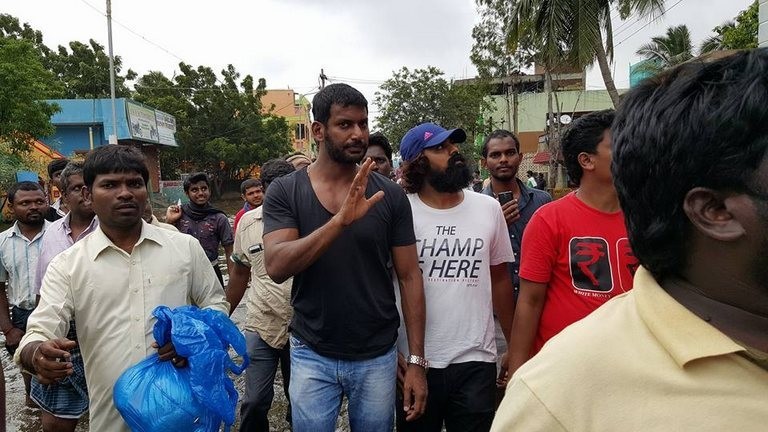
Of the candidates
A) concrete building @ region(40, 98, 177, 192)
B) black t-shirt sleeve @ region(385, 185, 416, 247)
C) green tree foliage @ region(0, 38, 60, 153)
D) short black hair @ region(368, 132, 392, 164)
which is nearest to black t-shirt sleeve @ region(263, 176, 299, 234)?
black t-shirt sleeve @ region(385, 185, 416, 247)

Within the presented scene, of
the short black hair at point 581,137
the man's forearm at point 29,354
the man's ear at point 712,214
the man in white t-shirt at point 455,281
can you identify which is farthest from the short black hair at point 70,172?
the man's ear at point 712,214

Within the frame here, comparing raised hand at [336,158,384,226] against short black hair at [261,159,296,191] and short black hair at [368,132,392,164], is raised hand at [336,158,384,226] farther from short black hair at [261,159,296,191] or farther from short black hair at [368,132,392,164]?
short black hair at [368,132,392,164]

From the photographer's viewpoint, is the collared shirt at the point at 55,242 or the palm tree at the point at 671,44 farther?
the palm tree at the point at 671,44

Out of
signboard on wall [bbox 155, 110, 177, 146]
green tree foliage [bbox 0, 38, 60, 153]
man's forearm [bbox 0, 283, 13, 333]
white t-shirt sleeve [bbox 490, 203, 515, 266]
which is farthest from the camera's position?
signboard on wall [bbox 155, 110, 177, 146]

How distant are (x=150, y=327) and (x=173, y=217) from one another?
282 centimetres

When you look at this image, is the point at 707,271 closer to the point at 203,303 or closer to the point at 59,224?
→ the point at 203,303

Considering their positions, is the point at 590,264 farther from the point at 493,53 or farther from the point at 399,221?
the point at 493,53

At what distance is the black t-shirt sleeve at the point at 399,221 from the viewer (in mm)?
2352

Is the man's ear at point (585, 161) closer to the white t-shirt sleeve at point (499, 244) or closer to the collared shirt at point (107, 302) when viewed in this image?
the white t-shirt sleeve at point (499, 244)

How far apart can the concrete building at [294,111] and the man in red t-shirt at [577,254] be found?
151 feet

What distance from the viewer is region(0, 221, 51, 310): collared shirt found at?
3.72 meters

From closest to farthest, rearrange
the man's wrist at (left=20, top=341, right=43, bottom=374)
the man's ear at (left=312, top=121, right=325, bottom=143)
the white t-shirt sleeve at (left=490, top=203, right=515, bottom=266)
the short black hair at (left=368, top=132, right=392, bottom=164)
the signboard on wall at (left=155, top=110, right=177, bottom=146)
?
the man's wrist at (left=20, top=341, right=43, bottom=374) < the man's ear at (left=312, top=121, right=325, bottom=143) < the white t-shirt sleeve at (left=490, top=203, right=515, bottom=266) < the short black hair at (left=368, top=132, right=392, bottom=164) < the signboard on wall at (left=155, top=110, right=177, bottom=146)

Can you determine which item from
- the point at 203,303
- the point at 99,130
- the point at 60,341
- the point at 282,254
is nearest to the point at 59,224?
the point at 203,303

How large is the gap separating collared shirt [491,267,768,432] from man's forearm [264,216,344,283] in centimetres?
121
